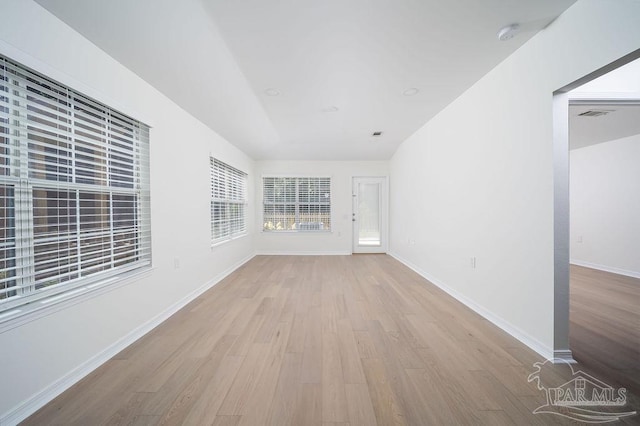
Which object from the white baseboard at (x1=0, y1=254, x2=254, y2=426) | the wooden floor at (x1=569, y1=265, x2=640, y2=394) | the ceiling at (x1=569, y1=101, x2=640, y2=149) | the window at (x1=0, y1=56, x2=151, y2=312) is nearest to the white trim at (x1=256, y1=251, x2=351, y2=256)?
the white baseboard at (x1=0, y1=254, x2=254, y2=426)

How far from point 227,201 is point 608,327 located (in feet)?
16.9

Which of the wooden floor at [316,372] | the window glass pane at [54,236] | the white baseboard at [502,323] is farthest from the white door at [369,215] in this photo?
the window glass pane at [54,236]

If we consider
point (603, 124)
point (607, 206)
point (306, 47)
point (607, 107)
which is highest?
point (306, 47)

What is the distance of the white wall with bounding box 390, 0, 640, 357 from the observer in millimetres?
1516

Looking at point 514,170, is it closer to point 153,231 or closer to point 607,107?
point 607,107

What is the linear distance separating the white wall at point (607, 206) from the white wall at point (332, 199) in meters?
3.96

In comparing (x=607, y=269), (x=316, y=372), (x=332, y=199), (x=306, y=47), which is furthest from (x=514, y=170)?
(x=607, y=269)

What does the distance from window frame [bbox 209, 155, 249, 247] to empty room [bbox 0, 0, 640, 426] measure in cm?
48

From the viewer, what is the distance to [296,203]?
615cm

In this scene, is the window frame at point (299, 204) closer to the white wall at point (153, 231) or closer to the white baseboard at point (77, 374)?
the white wall at point (153, 231)

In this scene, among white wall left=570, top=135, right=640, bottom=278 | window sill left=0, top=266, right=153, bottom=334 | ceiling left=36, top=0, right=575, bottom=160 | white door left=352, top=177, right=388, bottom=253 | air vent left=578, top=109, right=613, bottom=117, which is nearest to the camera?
window sill left=0, top=266, right=153, bottom=334

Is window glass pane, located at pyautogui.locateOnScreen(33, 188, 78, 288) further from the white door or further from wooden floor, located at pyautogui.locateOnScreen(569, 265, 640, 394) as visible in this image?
the white door

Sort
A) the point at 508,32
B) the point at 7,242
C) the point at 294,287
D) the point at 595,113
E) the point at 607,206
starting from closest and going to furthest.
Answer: the point at 7,242 → the point at 508,32 → the point at 595,113 → the point at 294,287 → the point at 607,206

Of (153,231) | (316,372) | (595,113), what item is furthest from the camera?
(595,113)
